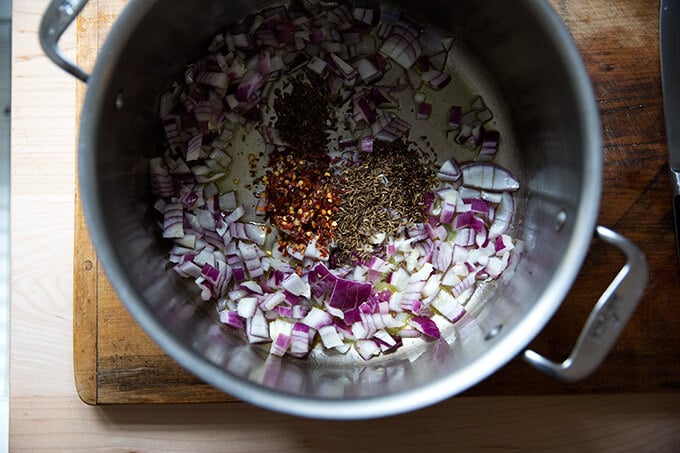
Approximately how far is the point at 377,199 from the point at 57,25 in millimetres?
639

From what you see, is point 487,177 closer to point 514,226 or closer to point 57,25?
point 514,226

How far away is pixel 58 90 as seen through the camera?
1.11 meters

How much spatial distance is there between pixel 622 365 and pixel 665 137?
0.45 m

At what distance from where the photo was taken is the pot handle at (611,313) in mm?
812

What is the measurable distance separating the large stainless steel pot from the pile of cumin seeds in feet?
0.69

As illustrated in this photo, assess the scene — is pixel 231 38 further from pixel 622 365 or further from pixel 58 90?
pixel 622 365

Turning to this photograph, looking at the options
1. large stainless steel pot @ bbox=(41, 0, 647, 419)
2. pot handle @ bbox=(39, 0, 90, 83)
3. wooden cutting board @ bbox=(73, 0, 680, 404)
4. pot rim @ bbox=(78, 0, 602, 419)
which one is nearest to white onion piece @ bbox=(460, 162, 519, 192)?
large stainless steel pot @ bbox=(41, 0, 647, 419)

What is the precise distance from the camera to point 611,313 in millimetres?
825

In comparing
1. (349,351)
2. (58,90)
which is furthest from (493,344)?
(58,90)

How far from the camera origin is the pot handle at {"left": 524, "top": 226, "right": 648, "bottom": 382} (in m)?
0.81

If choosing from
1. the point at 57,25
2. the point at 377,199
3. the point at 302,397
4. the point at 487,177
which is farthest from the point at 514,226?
the point at 57,25

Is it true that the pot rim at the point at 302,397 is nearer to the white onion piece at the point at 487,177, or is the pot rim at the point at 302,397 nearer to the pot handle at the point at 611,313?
the pot handle at the point at 611,313

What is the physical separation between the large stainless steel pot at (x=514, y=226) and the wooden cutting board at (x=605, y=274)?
0.37ft

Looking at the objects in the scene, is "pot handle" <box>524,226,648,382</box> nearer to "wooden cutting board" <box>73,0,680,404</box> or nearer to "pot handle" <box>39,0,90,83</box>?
"wooden cutting board" <box>73,0,680,404</box>
